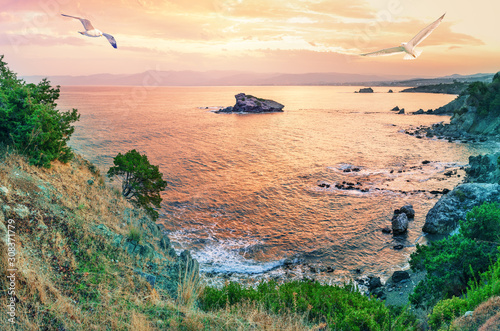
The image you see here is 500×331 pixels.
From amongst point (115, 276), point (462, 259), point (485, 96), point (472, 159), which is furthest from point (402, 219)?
point (485, 96)

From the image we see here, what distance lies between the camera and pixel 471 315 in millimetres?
7145

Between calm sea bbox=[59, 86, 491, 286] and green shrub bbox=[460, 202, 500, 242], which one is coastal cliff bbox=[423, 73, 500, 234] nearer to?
calm sea bbox=[59, 86, 491, 286]

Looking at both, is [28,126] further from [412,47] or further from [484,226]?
[484,226]

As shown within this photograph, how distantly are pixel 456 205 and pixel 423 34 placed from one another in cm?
2357

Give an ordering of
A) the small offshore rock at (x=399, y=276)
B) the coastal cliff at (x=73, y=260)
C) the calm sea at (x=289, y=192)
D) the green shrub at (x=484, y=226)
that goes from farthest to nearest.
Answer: the calm sea at (x=289, y=192) → the small offshore rock at (x=399, y=276) → the green shrub at (x=484, y=226) → the coastal cliff at (x=73, y=260)

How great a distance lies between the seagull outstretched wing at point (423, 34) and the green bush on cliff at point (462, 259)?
9.36 meters

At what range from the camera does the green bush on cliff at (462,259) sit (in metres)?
12.1

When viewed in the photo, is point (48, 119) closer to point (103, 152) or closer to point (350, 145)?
point (103, 152)

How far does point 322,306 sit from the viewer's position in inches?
363

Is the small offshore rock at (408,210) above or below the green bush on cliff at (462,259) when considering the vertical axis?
below

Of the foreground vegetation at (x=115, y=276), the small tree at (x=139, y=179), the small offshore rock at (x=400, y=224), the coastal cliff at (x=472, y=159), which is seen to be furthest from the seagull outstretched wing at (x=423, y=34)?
the small offshore rock at (x=400, y=224)

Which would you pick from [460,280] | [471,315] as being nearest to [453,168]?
A: [460,280]

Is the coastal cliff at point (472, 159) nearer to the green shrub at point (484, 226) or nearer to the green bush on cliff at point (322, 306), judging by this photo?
the green shrub at point (484, 226)

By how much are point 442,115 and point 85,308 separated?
133 meters
